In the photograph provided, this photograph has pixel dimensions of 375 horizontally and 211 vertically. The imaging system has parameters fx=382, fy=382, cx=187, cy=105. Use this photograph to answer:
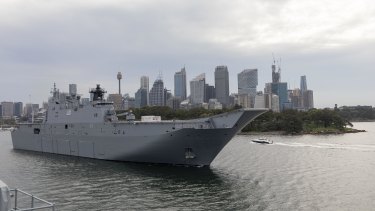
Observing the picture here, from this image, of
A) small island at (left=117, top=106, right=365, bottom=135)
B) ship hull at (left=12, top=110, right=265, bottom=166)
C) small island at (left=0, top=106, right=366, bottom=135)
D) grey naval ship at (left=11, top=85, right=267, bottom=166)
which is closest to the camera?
ship hull at (left=12, top=110, right=265, bottom=166)

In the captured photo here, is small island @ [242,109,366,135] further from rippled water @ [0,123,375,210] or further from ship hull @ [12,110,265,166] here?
ship hull @ [12,110,265,166]

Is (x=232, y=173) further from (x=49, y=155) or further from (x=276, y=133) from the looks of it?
(x=276, y=133)

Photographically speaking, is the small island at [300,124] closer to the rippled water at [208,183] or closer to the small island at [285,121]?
the small island at [285,121]

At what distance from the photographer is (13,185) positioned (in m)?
31.8

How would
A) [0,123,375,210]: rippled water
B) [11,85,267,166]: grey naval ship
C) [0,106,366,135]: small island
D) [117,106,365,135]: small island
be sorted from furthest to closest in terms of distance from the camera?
[117,106,365,135]: small island → [0,106,366,135]: small island → [11,85,267,166]: grey naval ship → [0,123,375,210]: rippled water

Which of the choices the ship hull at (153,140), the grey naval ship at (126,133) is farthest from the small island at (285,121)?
the ship hull at (153,140)

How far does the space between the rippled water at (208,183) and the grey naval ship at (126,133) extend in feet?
4.70

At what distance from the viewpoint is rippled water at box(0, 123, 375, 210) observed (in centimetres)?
2461

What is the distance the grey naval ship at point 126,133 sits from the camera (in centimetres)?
3728

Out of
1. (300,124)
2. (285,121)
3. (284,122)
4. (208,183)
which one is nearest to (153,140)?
(208,183)

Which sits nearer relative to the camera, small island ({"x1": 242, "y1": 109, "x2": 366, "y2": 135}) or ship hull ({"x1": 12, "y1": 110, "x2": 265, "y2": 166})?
ship hull ({"x1": 12, "y1": 110, "x2": 265, "y2": 166})

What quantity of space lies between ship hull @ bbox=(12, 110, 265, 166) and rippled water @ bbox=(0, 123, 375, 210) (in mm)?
1233

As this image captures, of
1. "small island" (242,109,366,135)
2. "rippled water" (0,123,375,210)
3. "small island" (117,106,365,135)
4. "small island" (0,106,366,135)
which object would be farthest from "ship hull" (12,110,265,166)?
"small island" (242,109,366,135)

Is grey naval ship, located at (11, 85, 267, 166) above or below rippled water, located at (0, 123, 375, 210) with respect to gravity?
above
